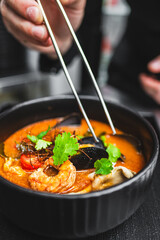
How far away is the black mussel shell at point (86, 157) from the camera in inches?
46.3

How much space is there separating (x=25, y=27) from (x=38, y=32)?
0.42 feet

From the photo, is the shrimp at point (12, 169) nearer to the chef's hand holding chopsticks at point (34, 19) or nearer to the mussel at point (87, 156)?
the mussel at point (87, 156)

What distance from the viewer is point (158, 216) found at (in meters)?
1.10

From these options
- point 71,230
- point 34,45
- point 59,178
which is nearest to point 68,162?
point 59,178

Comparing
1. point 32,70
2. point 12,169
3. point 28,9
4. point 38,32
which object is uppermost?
point 28,9

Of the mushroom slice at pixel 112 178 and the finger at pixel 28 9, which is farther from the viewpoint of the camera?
the finger at pixel 28 9

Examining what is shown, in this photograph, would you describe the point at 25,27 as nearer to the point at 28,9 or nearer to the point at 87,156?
the point at 28,9

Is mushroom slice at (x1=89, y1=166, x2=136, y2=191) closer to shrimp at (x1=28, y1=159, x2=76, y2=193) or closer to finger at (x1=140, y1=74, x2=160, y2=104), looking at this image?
shrimp at (x1=28, y1=159, x2=76, y2=193)

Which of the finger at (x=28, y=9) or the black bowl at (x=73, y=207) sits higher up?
the finger at (x=28, y=9)

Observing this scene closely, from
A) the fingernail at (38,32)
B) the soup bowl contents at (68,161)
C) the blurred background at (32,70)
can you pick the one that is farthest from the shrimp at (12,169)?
the blurred background at (32,70)

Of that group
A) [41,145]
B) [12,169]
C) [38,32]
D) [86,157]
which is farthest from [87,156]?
[38,32]

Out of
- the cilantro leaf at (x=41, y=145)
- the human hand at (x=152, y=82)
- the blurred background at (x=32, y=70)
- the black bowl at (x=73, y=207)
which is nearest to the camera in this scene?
the black bowl at (x=73, y=207)

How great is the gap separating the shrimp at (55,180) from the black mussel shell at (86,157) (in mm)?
82

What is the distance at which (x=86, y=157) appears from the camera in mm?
1182
